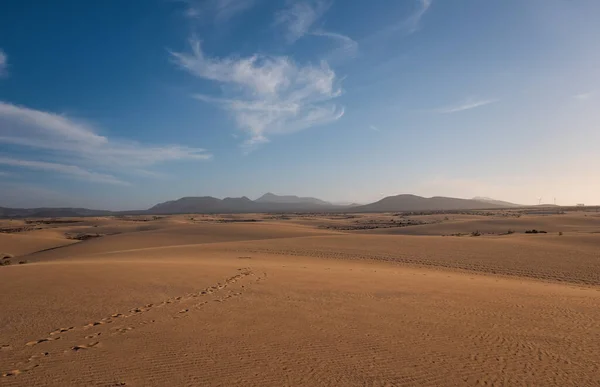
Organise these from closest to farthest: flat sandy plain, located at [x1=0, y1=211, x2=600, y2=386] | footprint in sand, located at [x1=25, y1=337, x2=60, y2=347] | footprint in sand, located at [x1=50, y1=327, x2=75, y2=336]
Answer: flat sandy plain, located at [x1=0, y1=211, x2=600, y2=386], footprint in sand, located at [x1=25, y1=337, x2=60, y2=347], footprint in sand, located at [x1=50, y1=327, x2=75, y2=336]

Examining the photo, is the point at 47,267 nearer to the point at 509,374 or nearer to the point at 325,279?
the point at 325,279

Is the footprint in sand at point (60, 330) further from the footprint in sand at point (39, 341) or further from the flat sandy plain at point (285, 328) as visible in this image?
the footprint in sand at point (39, 341)

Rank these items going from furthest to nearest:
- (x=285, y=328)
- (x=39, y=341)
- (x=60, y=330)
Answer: (x=285, y=328) < (x=60, y=330) < (x=39, y=341)

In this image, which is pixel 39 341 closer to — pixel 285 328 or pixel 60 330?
pixel 60 330

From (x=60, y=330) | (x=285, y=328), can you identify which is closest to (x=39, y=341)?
(x=60, y=330)

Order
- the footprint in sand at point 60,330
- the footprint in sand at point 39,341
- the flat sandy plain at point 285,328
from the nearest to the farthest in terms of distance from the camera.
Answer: the flat sandy plain at point 285,328
the footprint in sand at point 39,341
the footprint in sand at point 60,330

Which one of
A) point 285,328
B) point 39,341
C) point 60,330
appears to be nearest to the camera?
point 39,341

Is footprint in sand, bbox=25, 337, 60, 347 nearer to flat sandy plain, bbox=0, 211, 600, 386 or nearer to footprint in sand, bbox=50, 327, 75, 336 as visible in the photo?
flat sandy plain, bbox=0, 211, 600, 386

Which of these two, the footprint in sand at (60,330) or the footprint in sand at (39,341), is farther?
the footprint in sand at (60,330)

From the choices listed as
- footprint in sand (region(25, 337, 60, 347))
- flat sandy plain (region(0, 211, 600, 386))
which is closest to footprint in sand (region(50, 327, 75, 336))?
flat sandy plain (region(0, 211, 600, 386))

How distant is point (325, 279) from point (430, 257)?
10.5 metres

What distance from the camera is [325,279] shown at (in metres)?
13.6

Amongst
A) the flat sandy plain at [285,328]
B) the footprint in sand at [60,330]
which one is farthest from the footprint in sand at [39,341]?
the footprint in sand at [60,330]

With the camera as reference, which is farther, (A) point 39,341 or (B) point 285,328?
(B) point 285,328
